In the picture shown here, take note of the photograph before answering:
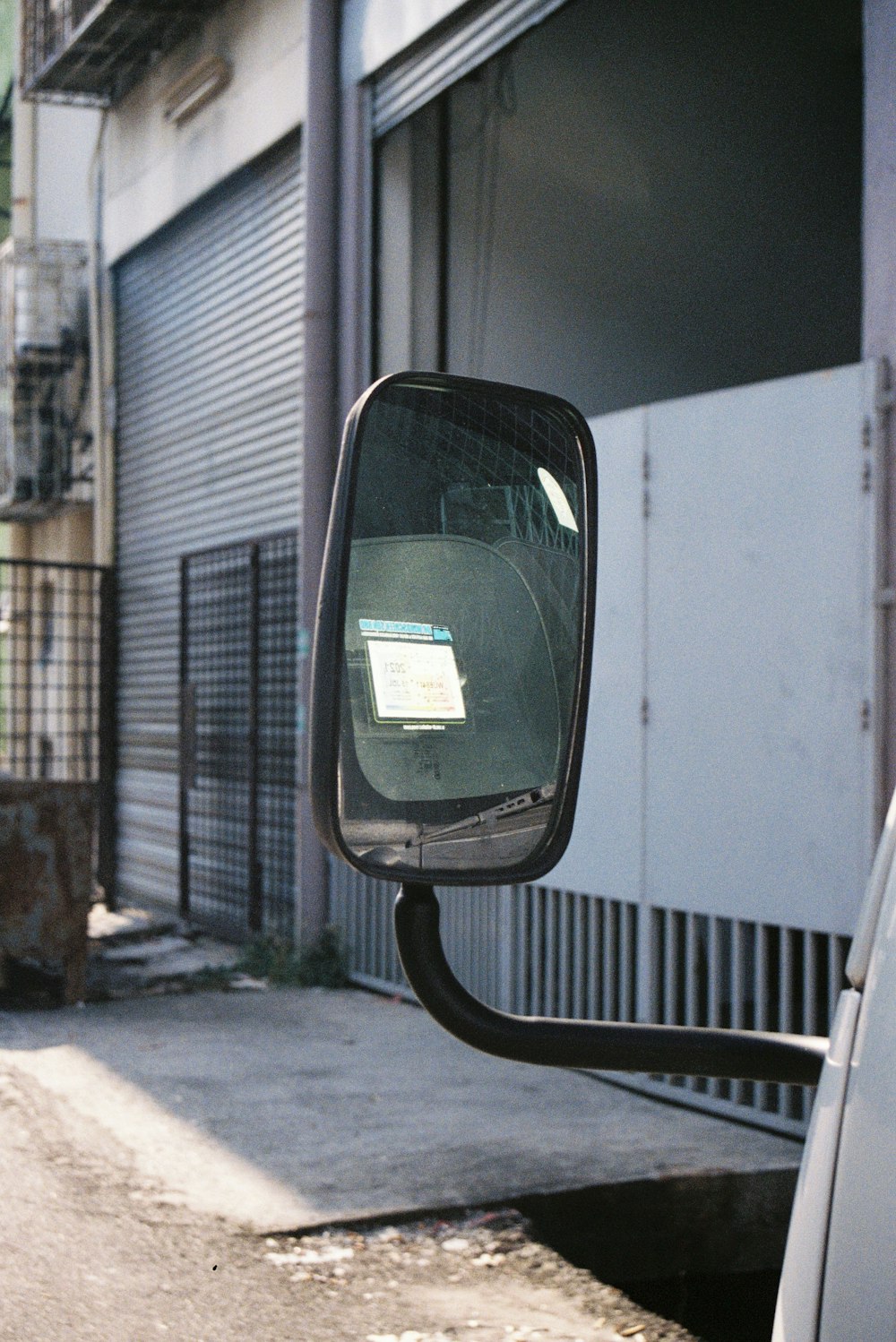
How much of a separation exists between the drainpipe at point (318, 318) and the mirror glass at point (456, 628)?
22.5 feet

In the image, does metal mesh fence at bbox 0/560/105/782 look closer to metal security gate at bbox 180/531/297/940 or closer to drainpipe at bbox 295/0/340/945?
metal security gate at bbox 180/531/297/940

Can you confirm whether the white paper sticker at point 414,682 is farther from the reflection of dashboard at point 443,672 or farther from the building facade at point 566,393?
the building facade at point 566,393

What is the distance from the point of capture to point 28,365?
13.5m

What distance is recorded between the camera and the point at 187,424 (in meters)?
11.2

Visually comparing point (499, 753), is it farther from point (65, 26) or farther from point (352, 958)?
point (65, 26)

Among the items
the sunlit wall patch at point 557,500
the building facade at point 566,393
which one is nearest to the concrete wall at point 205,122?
the building facade at point 566,393

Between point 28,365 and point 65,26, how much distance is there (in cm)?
301

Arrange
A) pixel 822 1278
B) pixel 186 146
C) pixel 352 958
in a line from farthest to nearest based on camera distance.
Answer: pixel 186 146
pixel 352 958
pixel 822 1278

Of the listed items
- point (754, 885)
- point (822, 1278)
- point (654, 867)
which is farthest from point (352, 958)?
point (822, 1278)

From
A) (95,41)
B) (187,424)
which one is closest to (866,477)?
(187,424)

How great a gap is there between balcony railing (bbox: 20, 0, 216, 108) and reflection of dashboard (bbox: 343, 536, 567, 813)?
398 inches

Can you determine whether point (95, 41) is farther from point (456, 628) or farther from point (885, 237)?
point (456, 628)

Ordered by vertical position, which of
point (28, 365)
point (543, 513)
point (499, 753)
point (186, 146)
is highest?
point (186, 146)

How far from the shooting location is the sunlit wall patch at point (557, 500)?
1728 millimetres
